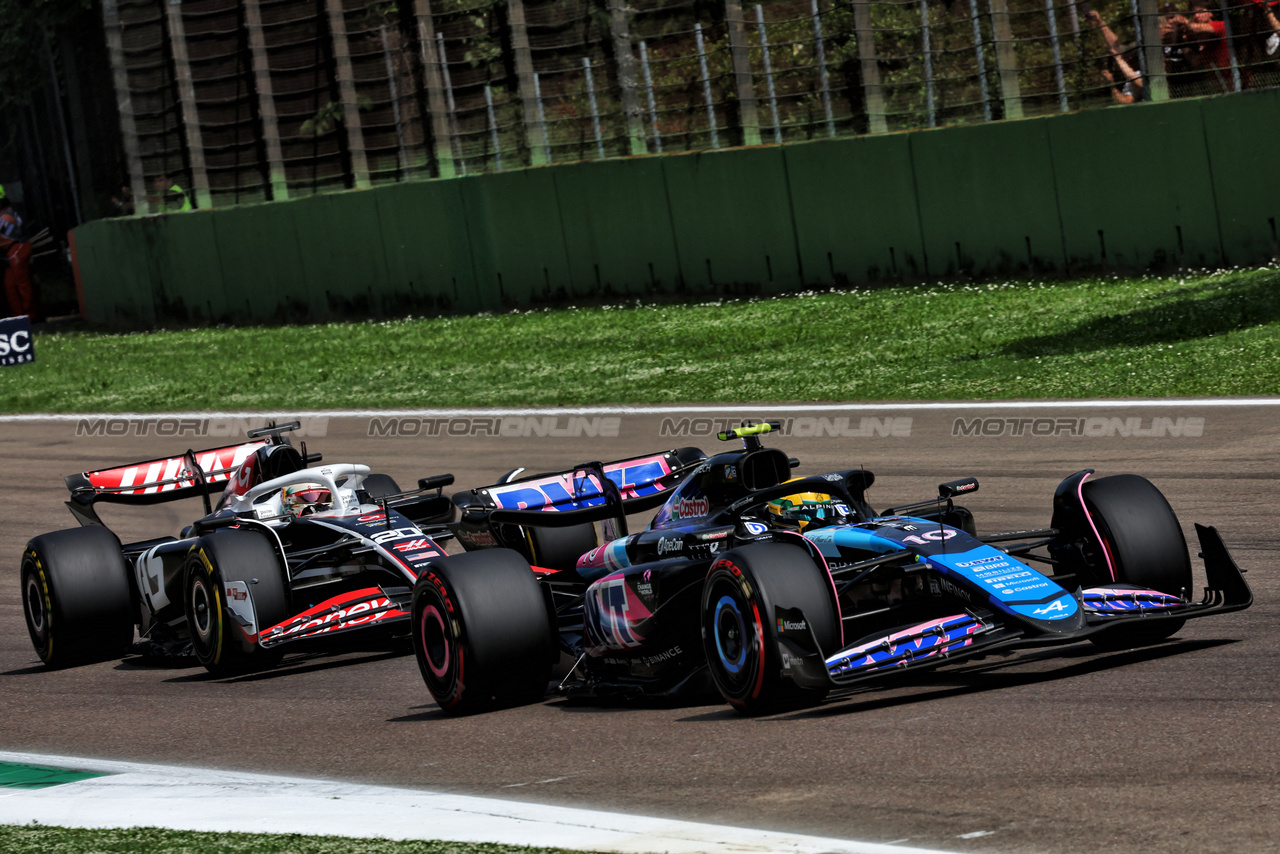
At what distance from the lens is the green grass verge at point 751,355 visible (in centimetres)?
1662

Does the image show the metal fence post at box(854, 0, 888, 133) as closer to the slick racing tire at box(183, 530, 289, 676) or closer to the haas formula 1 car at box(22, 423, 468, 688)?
the haas formula 1 car at box(22, 423, 468, 688)

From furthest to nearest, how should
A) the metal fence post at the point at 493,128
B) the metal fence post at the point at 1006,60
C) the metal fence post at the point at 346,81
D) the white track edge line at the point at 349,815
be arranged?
the metal fence post at the point at 346,81 < the metal fence post at the point at 493,128 < the metal fence post at the point at 1006,60 < the white track edge line at the point at 349,815

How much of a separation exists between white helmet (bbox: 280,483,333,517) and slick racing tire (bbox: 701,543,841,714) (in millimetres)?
4362

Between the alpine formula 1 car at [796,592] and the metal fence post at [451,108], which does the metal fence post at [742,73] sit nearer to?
the metal fence post at [451,108]

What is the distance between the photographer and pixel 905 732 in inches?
239

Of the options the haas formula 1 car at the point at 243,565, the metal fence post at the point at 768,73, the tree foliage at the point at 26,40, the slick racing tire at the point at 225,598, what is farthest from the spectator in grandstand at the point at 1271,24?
the tree foliage at the point at 26,40

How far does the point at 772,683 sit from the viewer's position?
6.43m

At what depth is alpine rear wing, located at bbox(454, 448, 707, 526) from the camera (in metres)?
9.42

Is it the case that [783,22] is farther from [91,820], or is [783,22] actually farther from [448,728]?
[91,820]

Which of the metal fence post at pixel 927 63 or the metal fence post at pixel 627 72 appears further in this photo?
the metal fence post at pixel 627 72
